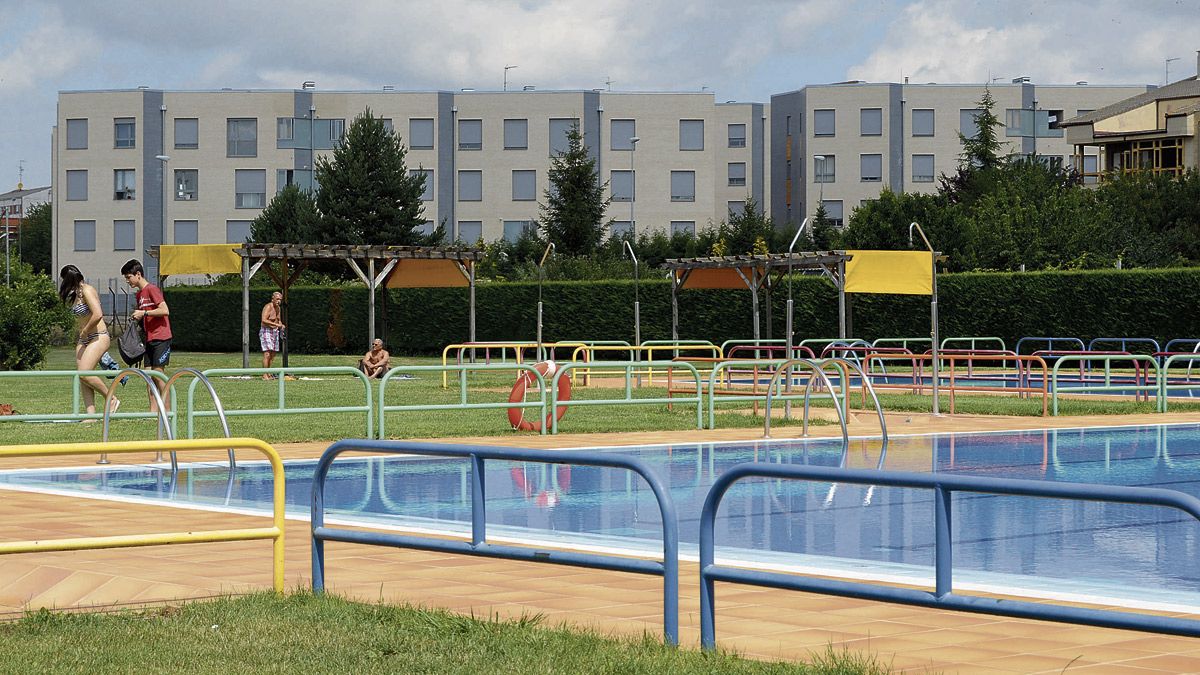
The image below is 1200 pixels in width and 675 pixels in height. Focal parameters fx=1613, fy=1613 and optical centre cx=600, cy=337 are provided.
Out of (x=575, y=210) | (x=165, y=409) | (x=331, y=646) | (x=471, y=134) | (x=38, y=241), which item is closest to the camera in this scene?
(x=331, y=646)

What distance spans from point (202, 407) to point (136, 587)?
15149 millimetres

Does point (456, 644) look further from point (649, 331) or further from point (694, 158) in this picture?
point (694, 158)

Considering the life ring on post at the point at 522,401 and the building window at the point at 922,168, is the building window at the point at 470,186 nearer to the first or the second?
the building window at the point at 922,168

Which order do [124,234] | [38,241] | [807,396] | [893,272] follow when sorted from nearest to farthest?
[807,396] < [893,272] < [124,234] < [38,241]

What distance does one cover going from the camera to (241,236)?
76938mm

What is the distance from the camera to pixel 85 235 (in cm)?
7756

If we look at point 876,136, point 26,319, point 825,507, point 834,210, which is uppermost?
point 876,136

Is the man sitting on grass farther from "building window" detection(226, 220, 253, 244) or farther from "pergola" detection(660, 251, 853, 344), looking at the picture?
"building window" detection(226, 220, 253, 244)

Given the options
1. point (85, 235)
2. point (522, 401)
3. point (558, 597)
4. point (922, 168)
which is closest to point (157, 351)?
point (522, 401)

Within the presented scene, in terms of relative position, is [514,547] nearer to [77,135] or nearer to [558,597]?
[558,597]

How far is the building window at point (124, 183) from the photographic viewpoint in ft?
252

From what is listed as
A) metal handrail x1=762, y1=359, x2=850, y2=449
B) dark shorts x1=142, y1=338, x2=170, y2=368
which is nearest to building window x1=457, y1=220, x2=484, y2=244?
dark shorts x1=142, y1=338, x2=170, y2=368

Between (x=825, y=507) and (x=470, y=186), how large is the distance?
2645 inches

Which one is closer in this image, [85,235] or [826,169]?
[85,235]
